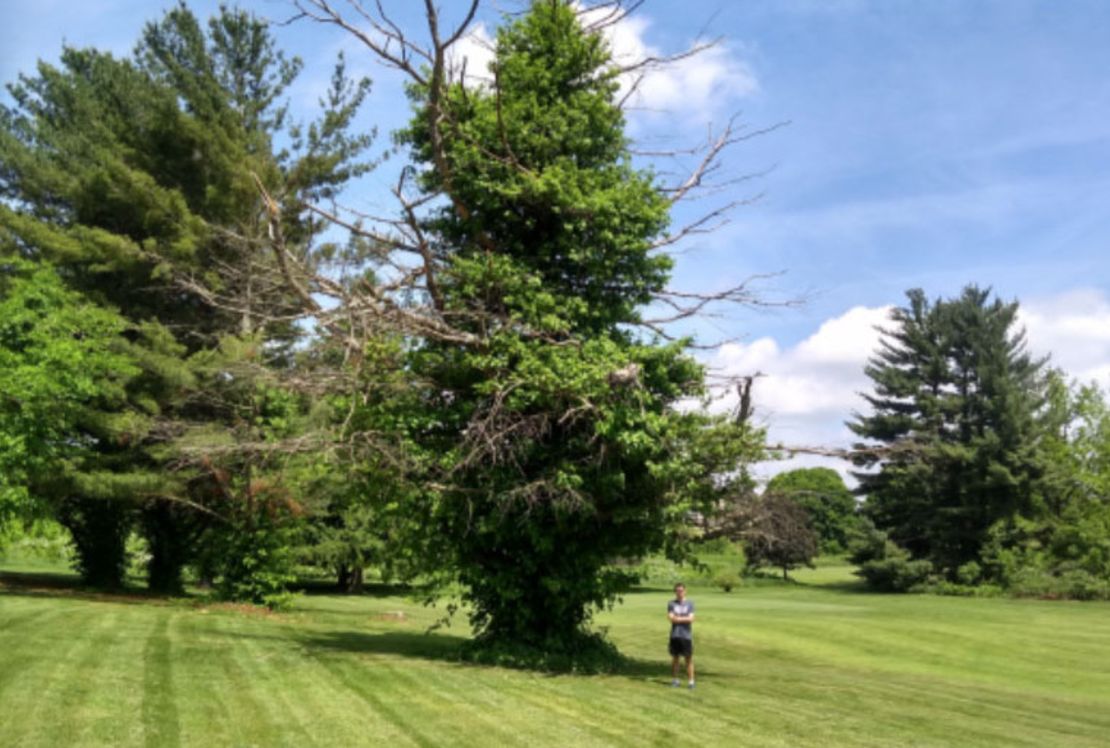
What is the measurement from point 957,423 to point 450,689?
52.1m

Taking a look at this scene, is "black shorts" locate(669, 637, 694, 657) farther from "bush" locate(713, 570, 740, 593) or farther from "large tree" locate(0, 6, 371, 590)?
"bush" locate(713, 570, 740, 593)

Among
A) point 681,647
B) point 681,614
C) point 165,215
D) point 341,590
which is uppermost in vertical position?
point 165,215

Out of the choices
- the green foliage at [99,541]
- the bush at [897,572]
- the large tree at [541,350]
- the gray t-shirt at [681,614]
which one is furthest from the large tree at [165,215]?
the bush at [897,572]

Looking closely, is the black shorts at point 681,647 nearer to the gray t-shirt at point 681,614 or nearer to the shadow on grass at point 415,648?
the gray t-shirt at point 681,614

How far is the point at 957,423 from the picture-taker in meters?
56.6

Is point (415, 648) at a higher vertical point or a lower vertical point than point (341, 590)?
higher

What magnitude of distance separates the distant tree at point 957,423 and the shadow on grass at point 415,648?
37826 millimetres

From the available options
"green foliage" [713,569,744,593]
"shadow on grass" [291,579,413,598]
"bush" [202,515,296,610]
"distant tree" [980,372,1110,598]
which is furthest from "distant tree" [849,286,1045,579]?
"bush" [202,515,296,610]

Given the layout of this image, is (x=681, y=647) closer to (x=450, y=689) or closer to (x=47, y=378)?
(x=450, y=689)

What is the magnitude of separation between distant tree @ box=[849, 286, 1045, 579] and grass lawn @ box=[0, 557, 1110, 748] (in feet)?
96.6

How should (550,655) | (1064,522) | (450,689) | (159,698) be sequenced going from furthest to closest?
1. (1064,522)
2. (550,655)
3. (450,689)
4. (159,698)

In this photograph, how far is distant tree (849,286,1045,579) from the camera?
171 feet

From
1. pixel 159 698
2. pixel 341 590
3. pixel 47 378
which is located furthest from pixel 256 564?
pixel 341 590

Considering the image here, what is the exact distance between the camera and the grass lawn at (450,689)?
872 centimetres
